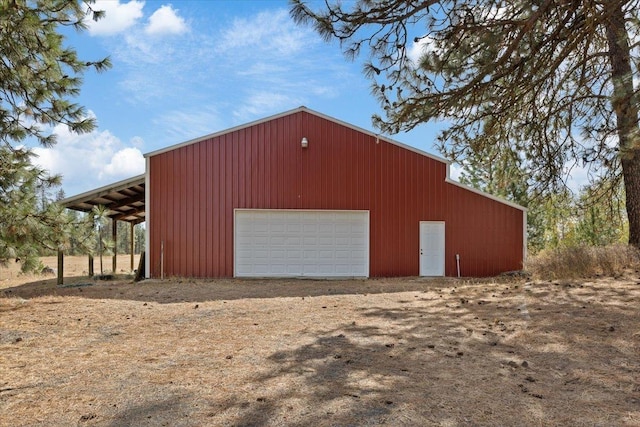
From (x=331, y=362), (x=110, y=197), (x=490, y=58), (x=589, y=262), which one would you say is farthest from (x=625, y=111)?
(x=110, y=197)

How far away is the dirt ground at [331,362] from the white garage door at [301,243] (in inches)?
200

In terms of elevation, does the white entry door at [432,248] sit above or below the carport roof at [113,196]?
below

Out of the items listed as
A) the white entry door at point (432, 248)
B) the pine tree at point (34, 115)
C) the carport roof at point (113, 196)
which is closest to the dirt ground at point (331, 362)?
the pine tree at point (34, 115)

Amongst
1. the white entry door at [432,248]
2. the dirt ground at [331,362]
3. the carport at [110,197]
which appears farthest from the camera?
the white entry door at [432,248]

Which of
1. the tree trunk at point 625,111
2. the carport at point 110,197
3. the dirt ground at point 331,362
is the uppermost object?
the tree trunk at point 625,111

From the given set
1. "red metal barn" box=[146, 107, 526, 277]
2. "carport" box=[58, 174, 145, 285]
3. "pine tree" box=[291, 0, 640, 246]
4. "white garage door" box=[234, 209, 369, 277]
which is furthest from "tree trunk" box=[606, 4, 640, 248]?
"carport" box=[58, 174, 145, 285]

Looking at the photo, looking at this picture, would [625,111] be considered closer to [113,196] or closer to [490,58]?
[490,58]

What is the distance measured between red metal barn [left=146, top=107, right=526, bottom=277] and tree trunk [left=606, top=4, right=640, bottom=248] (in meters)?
3.79

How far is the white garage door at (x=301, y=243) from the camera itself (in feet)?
38.9

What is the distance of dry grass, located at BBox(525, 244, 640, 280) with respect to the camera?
8.16 m

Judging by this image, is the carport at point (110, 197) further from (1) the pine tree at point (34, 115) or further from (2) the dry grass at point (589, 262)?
(2) the dry grass at point (589, 262)

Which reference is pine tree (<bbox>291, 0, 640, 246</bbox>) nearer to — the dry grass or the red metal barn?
the dry grass

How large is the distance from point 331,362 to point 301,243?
827 centimetres

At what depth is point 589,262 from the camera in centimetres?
852
